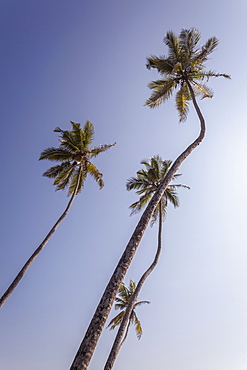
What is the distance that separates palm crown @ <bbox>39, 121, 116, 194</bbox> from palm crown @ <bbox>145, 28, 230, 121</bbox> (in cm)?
603

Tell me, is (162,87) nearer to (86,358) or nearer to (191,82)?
(191,82)

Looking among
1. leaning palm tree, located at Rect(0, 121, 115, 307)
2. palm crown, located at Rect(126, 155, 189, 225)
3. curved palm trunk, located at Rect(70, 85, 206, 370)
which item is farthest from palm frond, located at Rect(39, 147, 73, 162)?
curved palm trunk, located at Rect(70, 85, 206, 370)

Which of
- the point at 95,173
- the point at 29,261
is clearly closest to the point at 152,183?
the point at 95,173

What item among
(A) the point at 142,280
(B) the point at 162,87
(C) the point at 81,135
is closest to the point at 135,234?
(A) the point at 142,280

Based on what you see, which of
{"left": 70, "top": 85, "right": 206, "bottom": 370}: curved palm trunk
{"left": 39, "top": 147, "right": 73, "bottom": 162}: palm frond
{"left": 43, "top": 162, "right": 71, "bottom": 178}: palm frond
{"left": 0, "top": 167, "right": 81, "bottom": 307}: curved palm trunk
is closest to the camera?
{"left": 70, "top": 85, "right": 206, "bottom": 370}: curved palm trunk

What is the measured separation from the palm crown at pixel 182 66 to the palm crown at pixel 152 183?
5.03 meters

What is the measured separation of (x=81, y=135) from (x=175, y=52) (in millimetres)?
8296

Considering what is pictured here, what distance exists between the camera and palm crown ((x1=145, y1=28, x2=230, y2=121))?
14.0 metres

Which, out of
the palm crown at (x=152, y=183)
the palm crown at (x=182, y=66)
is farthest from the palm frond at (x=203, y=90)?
the palm crown at (x=152, y=183)

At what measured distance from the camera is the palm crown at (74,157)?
1827 cm

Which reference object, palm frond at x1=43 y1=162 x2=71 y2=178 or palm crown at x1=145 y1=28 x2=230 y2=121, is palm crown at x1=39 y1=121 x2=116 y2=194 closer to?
palm frond at x1=43 y1=162 x2=71 y2=178

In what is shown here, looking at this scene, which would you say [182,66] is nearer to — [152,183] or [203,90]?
[203,90]

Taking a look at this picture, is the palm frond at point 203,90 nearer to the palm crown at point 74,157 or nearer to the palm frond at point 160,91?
the palm frond at point 160,91

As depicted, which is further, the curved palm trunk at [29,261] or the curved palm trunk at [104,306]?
the curved palm trunk at [29,261]
